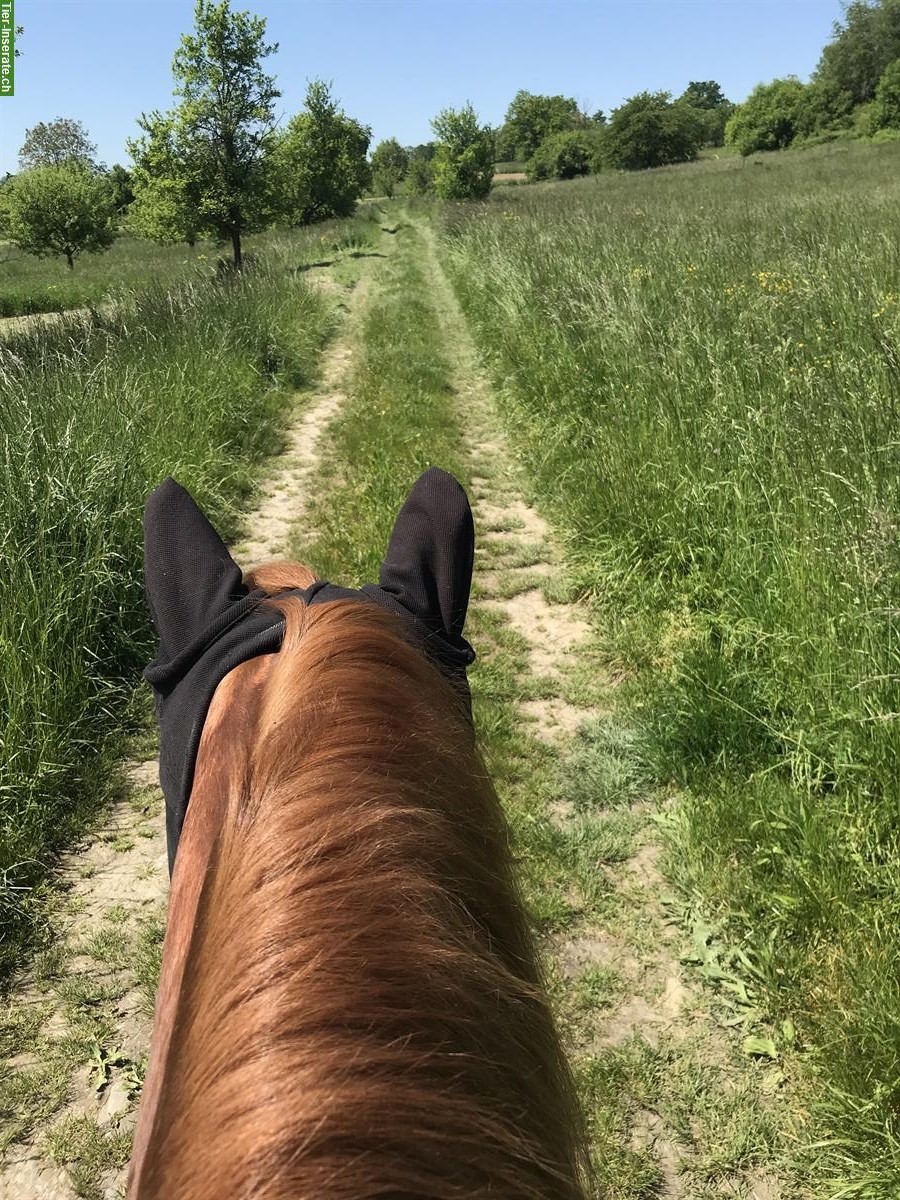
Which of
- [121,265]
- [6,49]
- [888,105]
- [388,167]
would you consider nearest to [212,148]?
[6,49]

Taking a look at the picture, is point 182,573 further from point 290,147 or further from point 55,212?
point 55,212

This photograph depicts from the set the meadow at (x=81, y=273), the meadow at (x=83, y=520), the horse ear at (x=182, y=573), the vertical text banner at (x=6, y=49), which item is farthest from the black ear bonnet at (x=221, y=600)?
the meadow at (x=81, y=273)

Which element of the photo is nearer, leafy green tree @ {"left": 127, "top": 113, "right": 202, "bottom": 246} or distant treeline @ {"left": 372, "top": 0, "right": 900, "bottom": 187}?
leafy green tree @ {"left": 127, "top": 113, "right": 202, "bottom": 246}

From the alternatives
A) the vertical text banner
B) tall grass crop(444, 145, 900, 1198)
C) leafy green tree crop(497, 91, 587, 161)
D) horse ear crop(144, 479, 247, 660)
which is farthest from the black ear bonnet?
leafy green tree crop(497, 91, 587, 161)

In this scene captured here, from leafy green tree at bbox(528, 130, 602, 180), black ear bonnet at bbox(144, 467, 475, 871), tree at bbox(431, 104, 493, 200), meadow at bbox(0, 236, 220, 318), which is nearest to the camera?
black ear bonnet at bbox(144, 467, 475, 871)

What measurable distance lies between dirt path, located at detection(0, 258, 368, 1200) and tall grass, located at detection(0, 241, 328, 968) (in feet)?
0.53

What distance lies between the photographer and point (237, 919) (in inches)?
23.3

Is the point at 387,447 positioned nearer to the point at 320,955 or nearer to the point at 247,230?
the point at 320,955

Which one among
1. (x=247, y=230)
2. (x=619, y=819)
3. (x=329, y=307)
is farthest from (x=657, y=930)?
(x=247, y=230)

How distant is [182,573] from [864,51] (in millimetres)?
72232

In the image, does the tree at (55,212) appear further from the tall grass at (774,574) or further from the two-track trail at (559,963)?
the two-track trail at (559,963)

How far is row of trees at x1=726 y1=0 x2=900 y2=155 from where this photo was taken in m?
37.2

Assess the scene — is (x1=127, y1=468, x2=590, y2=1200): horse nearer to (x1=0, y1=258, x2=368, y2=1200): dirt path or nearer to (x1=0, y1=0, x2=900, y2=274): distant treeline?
(x1=0, y1=258, x2=368, y2=1200): dirt path

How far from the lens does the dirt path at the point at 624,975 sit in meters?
1.84
